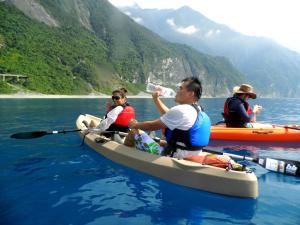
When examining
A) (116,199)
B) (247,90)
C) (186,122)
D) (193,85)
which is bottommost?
(116,199)

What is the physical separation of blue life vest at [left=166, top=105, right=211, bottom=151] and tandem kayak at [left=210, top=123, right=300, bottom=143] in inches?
249

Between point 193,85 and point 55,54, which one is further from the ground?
point 55,54

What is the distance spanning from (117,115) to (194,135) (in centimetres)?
394

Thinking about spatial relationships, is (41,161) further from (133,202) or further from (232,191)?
(232,191)

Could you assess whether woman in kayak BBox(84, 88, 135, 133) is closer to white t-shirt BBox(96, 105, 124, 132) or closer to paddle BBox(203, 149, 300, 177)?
white t-shirt BBox(96, 105, 124, 132)

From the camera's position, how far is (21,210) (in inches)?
253

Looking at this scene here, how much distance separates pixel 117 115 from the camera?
10.7 m

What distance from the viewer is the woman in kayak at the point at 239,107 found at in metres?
13.3

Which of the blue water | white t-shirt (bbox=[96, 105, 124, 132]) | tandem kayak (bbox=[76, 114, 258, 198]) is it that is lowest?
the blue water

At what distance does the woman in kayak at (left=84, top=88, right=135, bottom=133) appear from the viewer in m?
10.6

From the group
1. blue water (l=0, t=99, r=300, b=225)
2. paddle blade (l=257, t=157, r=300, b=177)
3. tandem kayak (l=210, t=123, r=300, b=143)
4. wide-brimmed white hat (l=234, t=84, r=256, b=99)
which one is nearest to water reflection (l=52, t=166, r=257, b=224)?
blue water (l=0, t=99, r=300, b=225)

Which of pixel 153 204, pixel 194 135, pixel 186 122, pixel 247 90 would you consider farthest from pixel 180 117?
pixel 247 90

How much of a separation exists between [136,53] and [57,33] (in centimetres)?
5987

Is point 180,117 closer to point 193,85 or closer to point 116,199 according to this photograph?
point 193,85
